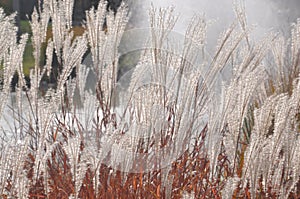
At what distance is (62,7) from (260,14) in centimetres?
672

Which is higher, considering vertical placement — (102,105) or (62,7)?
(62,7)

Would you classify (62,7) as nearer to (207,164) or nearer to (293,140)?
(207,164)

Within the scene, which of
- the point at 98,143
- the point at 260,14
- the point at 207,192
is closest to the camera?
the point at 207,192

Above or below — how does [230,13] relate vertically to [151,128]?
above

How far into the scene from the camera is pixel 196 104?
2.17m

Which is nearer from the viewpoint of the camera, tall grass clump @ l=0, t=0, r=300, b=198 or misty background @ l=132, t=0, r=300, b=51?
tall grass clump @ l=0, t=0, r=300, b=198

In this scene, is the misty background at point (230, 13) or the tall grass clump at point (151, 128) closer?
the tall grass clump at point (151, 128)

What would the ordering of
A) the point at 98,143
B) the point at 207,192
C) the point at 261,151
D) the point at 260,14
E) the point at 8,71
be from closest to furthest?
the point at 261,151, the point at 8,71, the point at 207,192, the point at 98,143, the point at 260,14

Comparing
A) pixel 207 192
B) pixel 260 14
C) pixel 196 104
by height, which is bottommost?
pixel 207 192

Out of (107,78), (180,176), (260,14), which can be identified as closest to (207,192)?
(180,176)

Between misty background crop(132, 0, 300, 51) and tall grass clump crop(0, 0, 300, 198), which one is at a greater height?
misty background crop(132, 0, 300, 51)

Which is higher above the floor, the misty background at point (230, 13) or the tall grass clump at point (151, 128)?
the misty background at point (230, 13)

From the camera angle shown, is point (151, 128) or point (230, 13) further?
point (230, 13)

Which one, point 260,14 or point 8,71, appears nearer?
point 8,71
